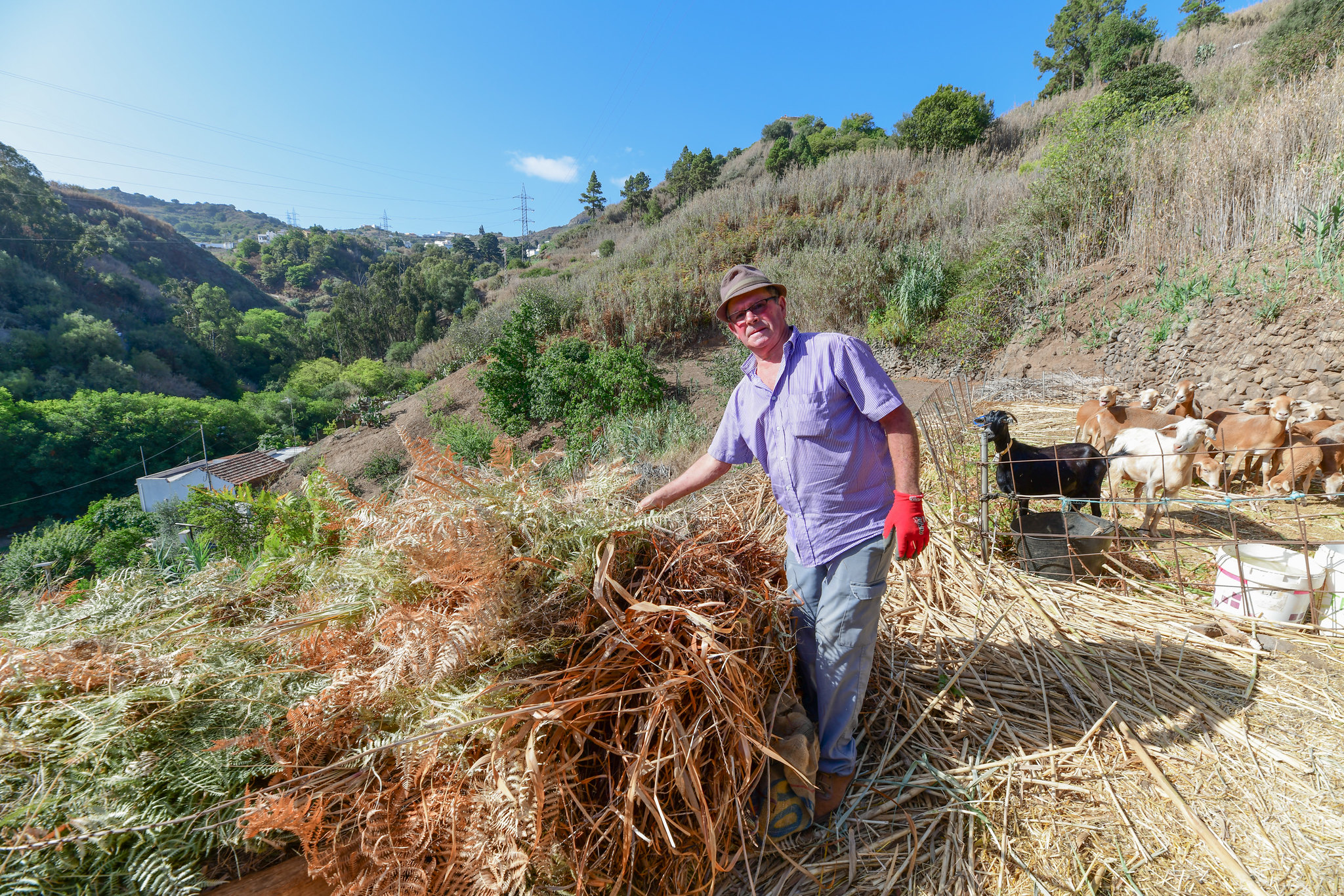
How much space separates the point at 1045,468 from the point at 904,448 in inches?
113

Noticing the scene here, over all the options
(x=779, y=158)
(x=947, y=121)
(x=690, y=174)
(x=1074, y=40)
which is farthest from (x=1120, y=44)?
(x=690, y=174)

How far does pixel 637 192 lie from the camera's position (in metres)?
42.6

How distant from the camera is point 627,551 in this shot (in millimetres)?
1562

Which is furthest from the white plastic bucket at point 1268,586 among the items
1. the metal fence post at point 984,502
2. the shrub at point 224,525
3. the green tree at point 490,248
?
the green tree at point 490,248

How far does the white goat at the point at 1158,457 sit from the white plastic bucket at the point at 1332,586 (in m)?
0.86

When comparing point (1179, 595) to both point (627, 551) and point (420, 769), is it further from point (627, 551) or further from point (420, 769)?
point (420, 769)

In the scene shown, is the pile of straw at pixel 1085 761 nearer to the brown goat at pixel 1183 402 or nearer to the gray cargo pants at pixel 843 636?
the gray cargo pants at pixel 843 636

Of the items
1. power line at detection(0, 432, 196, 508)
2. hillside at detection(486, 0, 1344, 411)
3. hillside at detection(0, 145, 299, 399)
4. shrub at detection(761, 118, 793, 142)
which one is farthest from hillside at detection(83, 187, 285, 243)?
hillside at detection(486, 0, 1344, 411)

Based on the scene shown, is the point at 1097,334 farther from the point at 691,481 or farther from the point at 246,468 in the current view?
the point at 246,468

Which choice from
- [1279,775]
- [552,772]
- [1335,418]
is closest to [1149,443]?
[1335,418]

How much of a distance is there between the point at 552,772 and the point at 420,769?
12.7 inches

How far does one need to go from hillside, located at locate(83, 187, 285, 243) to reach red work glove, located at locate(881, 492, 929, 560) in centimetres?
13343

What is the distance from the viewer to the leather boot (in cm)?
179

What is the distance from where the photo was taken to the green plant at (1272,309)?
18.4 feet
